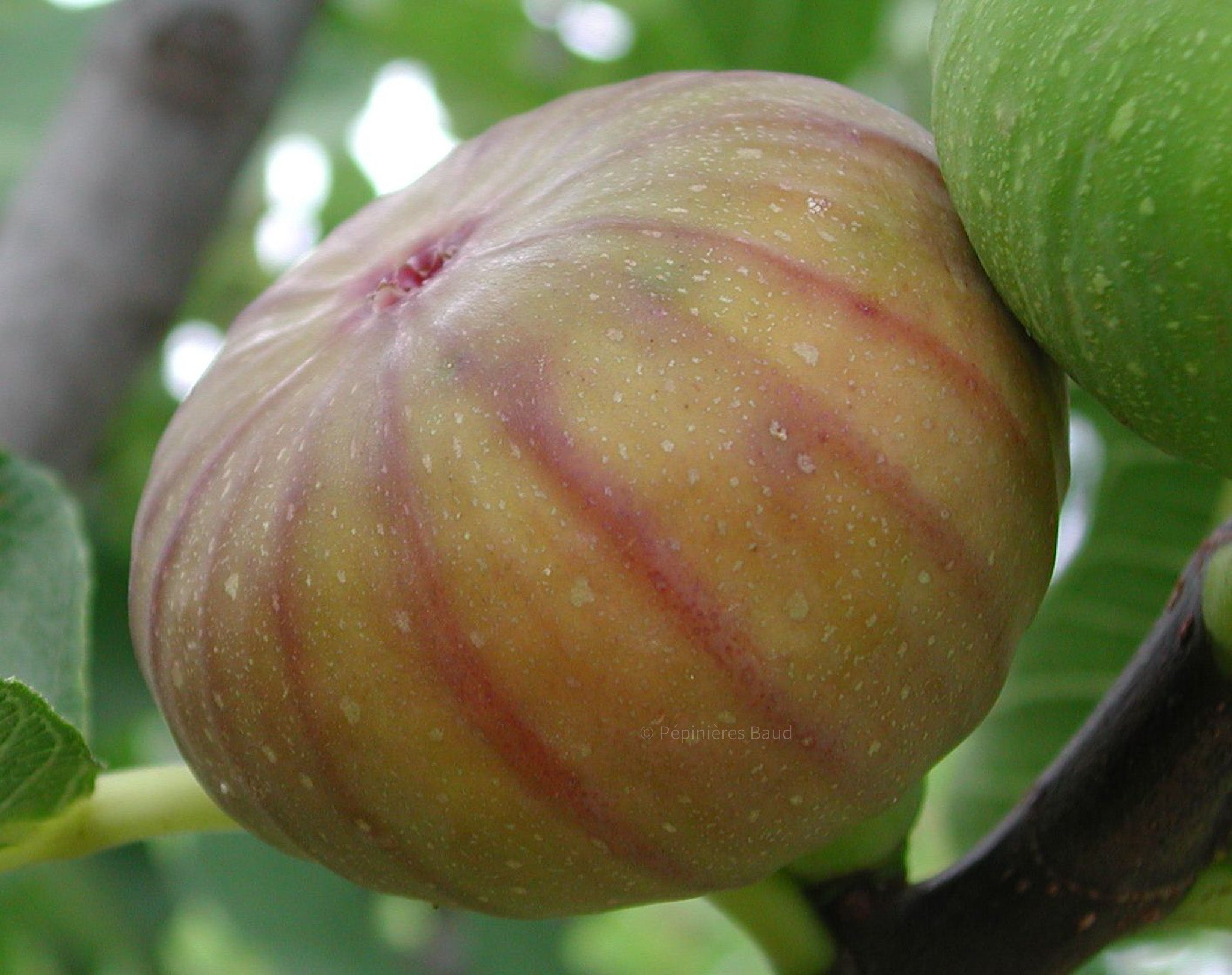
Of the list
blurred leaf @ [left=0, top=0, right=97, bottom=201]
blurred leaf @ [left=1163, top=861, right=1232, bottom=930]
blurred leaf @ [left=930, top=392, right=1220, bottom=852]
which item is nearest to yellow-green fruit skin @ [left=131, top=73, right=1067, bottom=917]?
blurred leaf @ [left=1163, top=861, right=1232, bottom=930]

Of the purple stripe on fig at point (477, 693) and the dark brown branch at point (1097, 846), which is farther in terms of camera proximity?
the dark brown branch at point (1097, 846)

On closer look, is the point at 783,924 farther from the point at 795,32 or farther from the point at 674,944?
the point at 674,944

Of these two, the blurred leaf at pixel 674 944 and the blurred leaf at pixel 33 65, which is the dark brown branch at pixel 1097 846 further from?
the blurred leaf at pixel 674 944

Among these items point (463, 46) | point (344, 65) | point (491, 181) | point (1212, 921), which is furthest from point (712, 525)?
point (344, 65)

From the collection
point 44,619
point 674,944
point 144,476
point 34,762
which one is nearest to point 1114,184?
point 34,762

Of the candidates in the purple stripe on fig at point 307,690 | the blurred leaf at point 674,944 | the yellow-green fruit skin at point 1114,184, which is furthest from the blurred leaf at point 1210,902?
the blurred leaf at point 674,944

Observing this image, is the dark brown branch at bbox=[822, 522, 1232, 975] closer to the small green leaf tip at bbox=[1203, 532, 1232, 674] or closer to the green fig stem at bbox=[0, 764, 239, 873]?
the small green leaf tip at bbox=[1203, 532, 1232, 674]

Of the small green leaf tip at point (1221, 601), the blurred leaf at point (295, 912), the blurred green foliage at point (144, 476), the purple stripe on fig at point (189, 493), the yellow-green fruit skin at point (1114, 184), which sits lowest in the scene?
the blurred leaf at point (295, 912)

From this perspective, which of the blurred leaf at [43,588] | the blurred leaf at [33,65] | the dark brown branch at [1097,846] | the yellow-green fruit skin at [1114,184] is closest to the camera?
the yellow-green fruit skin at [1114,184]
